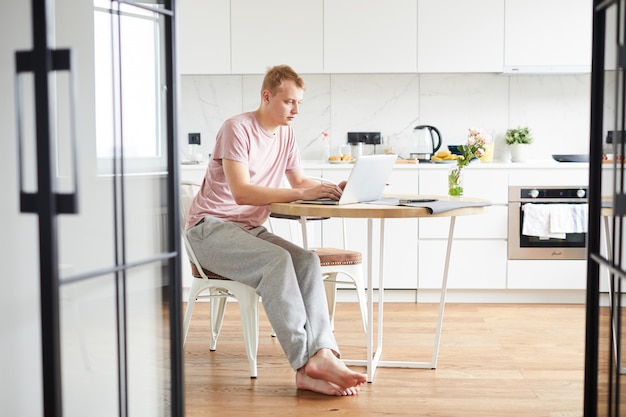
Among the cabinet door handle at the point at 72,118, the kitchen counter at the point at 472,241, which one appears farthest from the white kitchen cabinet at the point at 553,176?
the cabinet door handle at the point at 72,118

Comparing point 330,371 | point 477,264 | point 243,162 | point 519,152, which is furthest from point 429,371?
point 519,152

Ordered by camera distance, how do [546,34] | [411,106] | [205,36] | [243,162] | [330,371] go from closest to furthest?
1. [330,371]
2. [243,162]
3. [546,34]
4. [205,36]
5. [411,106]

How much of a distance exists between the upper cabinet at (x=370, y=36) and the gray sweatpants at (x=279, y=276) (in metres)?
2.06

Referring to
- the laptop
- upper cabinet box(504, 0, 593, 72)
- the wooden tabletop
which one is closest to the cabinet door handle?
the wooden tabletop

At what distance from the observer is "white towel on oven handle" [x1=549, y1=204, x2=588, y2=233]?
4879 mm

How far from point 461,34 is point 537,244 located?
1.34m

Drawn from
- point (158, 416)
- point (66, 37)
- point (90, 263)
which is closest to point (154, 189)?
point (90, 263)

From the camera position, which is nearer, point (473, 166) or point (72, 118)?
point (72, 118)

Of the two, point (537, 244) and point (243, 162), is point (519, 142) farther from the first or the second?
point (243, 162)

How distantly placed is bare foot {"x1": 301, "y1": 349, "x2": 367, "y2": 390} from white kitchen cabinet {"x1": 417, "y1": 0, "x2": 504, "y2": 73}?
8.50 feet

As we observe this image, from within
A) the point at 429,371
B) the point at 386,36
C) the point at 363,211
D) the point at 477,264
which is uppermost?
the point at 386,36

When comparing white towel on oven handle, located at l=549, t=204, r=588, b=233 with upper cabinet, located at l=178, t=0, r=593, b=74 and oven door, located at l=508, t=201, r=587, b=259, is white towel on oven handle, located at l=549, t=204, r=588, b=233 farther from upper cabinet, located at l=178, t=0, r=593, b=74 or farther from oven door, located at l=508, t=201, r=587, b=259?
upper cabinet, located at l=178, t=0, r=593, b=74

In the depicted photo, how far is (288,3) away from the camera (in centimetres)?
520

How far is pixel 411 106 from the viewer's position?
5.56 metres
